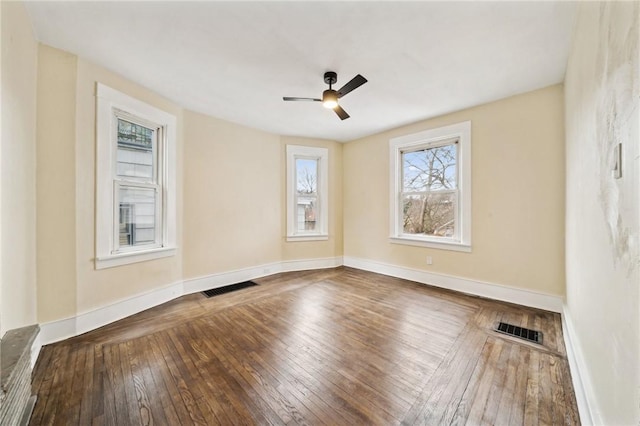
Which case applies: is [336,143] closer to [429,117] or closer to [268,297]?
[429,117]

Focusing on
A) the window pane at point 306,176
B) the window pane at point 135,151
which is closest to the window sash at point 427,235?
the window pane at point 306,176

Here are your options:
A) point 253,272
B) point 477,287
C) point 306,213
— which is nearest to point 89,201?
point 253,272

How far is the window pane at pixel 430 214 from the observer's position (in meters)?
3.73

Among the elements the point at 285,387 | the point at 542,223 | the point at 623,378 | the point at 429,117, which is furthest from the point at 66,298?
the point at 542,223

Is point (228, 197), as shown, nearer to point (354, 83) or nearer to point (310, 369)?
point (354, 83)

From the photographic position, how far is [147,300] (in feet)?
9.71

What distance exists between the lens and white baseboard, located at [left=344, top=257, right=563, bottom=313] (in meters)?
2.85

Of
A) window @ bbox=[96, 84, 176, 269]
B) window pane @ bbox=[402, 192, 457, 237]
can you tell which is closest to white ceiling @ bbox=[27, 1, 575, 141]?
window @ bbox=[96, 84, 176, 269]

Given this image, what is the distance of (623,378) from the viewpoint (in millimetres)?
876

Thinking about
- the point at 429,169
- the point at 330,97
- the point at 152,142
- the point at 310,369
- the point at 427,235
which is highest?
the point at 330,97

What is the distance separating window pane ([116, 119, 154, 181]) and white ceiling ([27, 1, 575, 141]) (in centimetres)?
53

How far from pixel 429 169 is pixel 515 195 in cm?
122

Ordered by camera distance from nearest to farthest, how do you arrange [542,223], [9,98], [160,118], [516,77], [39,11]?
[9,98] < [39,11] < [516,77] < [542,223] < [160,118]

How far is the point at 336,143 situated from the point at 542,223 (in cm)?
348
